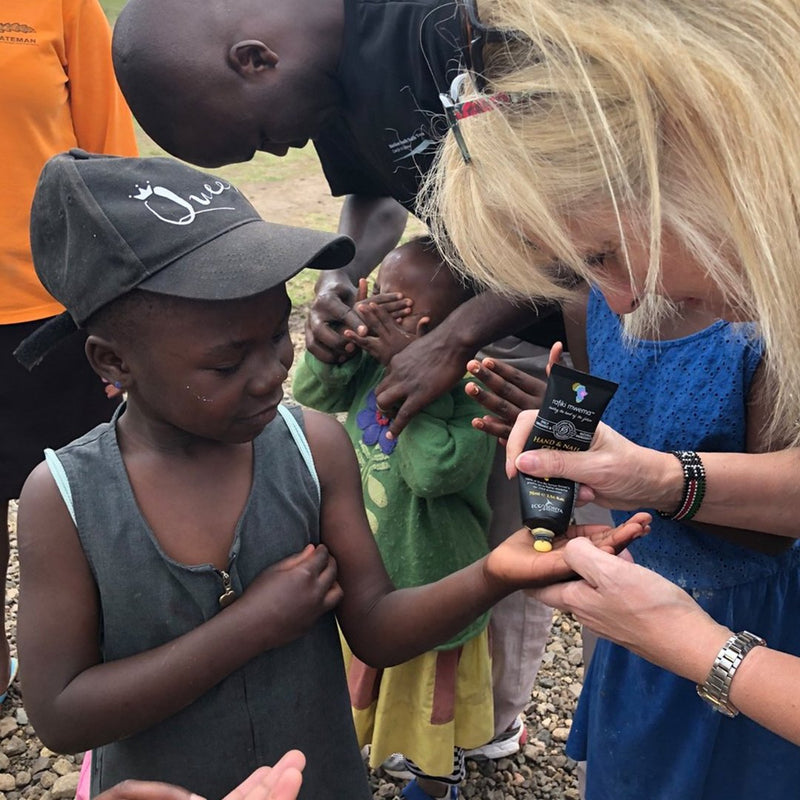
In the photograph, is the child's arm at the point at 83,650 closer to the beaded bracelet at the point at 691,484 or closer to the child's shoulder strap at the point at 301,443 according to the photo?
the child's shoulder strap at the point at 301,443

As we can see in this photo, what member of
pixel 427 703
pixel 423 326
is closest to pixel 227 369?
pixel 423 326

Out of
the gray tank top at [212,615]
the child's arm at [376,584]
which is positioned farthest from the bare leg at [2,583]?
the child's arm at [376,584]

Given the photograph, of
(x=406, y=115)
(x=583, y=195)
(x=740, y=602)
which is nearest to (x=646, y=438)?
(x=740, y=602)

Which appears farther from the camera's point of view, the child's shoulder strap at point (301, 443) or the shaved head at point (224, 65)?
the shaved head at point (224, 65)

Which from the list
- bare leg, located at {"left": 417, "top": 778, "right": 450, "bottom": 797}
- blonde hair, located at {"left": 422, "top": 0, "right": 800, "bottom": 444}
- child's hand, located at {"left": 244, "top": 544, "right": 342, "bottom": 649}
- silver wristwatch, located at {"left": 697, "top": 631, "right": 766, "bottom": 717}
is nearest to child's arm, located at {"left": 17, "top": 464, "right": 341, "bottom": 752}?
child's hand, located at {"left": 244, "top": 544, "right": 342, "bottom": 649}

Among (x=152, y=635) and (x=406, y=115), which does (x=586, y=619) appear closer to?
(x=152, y=635)

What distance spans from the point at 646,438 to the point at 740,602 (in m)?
0.41

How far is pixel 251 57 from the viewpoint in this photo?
2.34 metres

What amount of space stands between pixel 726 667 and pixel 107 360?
124 centimetres

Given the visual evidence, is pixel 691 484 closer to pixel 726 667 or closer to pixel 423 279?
pixel 726 667

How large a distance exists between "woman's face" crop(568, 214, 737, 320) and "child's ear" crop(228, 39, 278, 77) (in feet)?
4.18

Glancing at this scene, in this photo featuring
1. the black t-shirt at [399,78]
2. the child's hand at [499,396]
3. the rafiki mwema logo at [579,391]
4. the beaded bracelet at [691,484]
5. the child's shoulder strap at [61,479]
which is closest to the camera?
the child's shoulder strap at [61,479]

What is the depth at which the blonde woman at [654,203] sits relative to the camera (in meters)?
1.22

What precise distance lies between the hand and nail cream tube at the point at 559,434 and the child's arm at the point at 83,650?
514 mm
